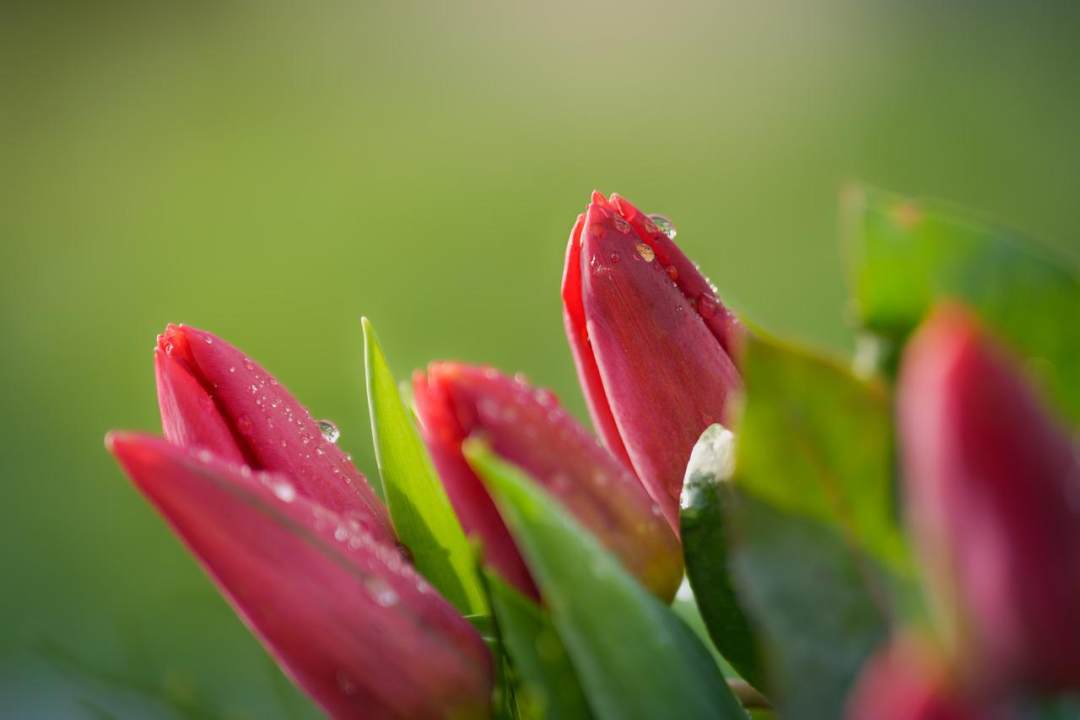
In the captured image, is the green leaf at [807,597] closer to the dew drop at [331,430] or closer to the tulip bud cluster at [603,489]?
the tulip bud cluster at [603,489]

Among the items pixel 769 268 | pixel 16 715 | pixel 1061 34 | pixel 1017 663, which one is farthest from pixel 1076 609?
pixel 1061 34

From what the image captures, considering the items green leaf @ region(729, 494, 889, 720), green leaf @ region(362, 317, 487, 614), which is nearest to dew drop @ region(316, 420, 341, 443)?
green leaf @ region(362, 317, 487, 614)

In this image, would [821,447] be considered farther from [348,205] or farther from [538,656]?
[348,205]

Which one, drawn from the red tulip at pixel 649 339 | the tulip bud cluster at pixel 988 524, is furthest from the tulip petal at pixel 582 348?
the tulip bud cluster at pixel 988 524

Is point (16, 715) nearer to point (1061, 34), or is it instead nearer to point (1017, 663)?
point (1017, 663)

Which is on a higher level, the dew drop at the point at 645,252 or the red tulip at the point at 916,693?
the dew drop at the point at 645,252

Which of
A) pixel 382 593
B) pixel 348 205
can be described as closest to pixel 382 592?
pixel 382 593

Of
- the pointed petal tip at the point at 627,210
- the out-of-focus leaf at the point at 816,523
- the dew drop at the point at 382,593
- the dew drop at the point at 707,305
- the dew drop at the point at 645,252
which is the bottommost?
the dew drop at the point at 382,593
